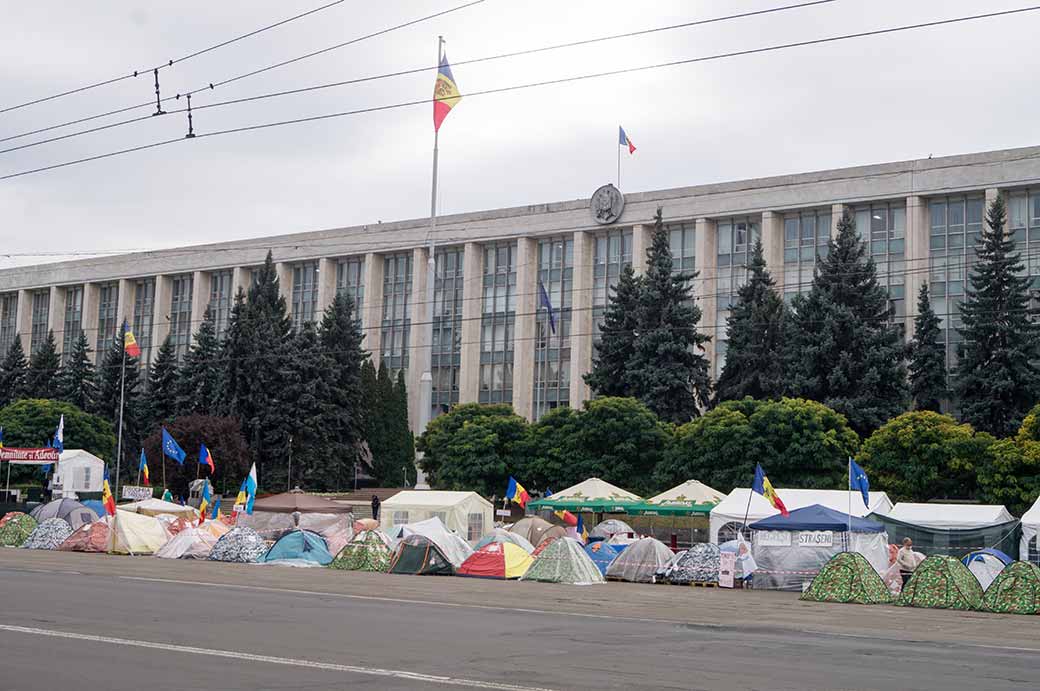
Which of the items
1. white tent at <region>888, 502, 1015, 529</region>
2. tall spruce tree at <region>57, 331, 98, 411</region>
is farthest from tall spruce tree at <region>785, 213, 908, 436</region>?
tall spruce tree at <region>57, 331, 98, 411</region>

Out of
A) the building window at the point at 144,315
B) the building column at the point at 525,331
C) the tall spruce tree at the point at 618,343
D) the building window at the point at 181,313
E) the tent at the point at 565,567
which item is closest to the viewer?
the tent at the point at 565,567

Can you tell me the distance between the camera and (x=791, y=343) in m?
56.6

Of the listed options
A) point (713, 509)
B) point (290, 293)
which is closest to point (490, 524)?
point (713, 509)

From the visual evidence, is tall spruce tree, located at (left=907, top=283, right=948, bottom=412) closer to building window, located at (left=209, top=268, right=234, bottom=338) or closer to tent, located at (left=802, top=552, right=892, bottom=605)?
tent, located at (left=802, top=552, right=892, bottom=605)

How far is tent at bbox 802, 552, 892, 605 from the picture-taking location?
2706cm

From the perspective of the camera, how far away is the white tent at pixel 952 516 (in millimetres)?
33369

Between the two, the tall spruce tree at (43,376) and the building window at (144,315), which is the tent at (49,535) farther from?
the building window at (144,315)

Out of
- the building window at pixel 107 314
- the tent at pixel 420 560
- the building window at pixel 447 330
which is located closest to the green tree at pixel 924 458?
the tent at pixel 420 560

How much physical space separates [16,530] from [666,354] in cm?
3096

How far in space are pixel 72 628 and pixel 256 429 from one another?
56518mm

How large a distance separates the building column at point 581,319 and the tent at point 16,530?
40608 mm

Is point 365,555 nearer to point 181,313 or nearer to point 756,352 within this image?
point 756,352

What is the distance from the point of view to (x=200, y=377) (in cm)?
7694

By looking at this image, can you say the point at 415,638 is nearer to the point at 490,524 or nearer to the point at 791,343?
the point at 490,524
